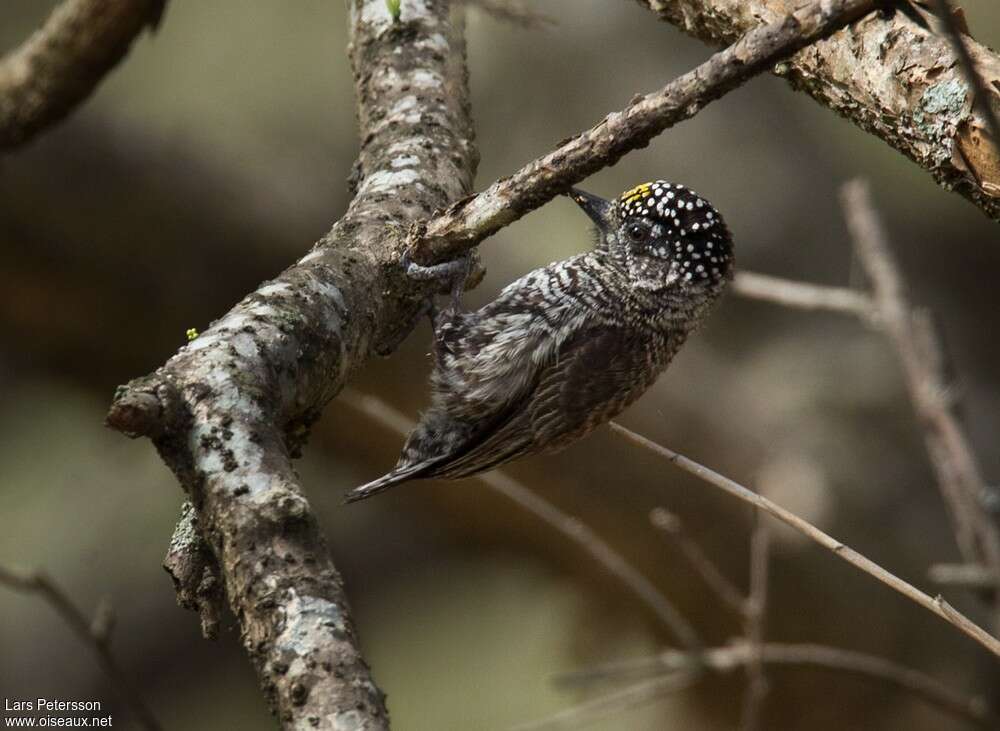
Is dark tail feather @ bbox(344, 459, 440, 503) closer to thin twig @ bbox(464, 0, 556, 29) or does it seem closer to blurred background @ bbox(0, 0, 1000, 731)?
thin twig @ bbox(464, 0, 556, 29)

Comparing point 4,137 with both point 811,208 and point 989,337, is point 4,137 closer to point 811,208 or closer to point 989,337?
point 811,208

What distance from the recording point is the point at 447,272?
2.87m

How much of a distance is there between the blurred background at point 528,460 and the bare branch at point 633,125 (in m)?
2.41

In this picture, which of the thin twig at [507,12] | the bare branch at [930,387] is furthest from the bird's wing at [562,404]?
the bare branch at [930,387]

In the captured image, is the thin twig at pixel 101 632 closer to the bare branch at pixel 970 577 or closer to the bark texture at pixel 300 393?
the bark texture at pixel 300 393

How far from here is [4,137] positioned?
454cm

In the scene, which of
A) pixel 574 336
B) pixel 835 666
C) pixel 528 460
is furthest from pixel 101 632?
pixel 528 460

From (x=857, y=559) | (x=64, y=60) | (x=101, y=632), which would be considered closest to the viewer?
(x=857, y=559)

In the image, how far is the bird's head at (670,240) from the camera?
3607 millimetres

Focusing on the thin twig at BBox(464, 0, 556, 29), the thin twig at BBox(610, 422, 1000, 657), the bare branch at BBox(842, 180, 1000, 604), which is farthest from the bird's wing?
the bare branch at BBox(842, 180, 1000, 604)

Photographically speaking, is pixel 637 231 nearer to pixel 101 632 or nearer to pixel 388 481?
pixel 388 481

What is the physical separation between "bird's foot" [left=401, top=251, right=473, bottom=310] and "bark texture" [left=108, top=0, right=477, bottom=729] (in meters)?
0.03

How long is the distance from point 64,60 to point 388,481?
2.14 meters

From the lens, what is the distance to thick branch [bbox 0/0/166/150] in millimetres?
4043
